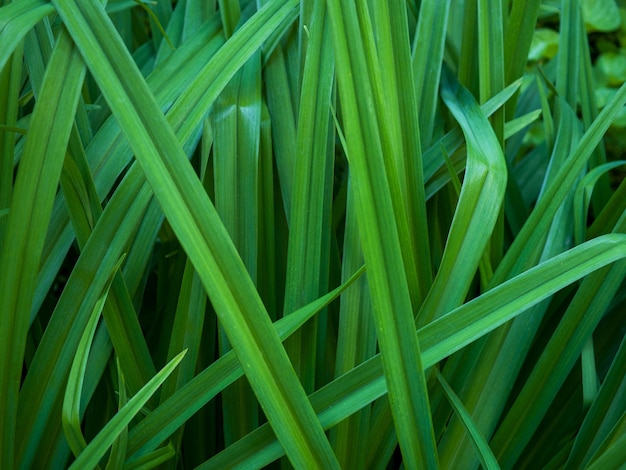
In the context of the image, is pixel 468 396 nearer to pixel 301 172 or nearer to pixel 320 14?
pixel 301 172

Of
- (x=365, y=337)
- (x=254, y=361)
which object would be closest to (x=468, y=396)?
(x=365, y=337)

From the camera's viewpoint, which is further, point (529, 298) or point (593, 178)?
point (593, 178)

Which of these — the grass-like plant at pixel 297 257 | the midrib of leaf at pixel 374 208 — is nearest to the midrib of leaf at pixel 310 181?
the grass-like plant at pixel 297 257

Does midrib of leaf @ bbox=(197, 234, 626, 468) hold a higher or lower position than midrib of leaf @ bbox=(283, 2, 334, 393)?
lower

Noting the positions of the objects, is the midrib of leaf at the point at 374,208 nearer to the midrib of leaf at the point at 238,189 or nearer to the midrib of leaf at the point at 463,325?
the midrib of leaf at the point at 463,325

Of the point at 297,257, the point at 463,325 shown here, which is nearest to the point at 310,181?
the point at 297,257

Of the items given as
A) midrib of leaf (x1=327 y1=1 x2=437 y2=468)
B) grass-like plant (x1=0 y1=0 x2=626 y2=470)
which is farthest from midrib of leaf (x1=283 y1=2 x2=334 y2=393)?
midrib of leaf (x1=327 y1=1 x2=437 y2=468)

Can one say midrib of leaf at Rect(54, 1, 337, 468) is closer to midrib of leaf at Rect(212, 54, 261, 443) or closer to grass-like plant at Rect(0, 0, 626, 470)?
grass-like plant at Rect(0, 0, 626, 470)

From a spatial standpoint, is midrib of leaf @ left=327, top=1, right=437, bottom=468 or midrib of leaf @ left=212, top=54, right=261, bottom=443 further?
midrib of leaf @ left=212, top=54, right=261, bottom=443
